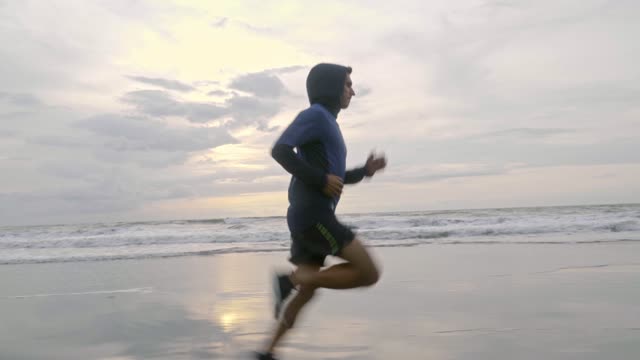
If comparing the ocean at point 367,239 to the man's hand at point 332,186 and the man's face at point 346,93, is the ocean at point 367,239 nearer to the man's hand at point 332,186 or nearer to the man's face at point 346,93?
the man's face at point 346,93

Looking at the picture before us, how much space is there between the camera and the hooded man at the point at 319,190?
3.04 m

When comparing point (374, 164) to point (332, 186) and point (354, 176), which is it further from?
point (332, 186)

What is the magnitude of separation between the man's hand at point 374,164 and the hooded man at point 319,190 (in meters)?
0.22

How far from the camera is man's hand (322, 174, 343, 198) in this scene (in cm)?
302

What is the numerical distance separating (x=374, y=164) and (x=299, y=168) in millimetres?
681

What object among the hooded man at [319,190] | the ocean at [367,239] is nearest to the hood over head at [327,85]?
the hooded man at [319,190]

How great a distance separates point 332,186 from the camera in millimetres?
3027

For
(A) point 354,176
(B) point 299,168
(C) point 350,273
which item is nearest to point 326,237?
(C) point 350,273

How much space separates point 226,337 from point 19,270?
289 inches

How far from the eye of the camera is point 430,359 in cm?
363

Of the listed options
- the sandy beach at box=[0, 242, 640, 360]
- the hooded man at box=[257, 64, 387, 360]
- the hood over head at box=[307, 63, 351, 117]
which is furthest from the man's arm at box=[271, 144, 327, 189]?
the sandy beach at box=[0, 242, 640, 360]

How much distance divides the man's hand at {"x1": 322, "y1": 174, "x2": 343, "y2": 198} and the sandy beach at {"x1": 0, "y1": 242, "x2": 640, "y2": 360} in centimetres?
130

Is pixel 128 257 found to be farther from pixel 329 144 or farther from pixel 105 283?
pixel 329 144

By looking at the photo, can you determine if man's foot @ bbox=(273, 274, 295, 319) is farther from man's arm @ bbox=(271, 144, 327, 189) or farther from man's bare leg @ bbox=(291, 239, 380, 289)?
man's arm @ bbox=(271, 144, 327, 189)
